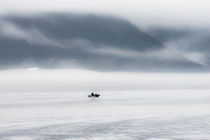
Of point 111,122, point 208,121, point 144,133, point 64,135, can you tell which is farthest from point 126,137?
A: point 208,121

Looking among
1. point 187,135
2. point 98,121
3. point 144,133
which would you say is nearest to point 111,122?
point 98,121

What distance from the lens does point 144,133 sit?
38688mm

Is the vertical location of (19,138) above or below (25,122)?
below

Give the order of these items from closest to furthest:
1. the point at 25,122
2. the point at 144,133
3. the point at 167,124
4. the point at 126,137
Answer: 1. the point at 126,137
2. the point at 144,133
3. the point at 167,124
4. the point at 25,122

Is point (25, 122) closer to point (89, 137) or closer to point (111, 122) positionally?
point (111, 122)

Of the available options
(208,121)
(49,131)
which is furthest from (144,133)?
(208,121)

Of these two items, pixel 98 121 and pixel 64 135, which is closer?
pixel 64 135

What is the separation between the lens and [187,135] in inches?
1452

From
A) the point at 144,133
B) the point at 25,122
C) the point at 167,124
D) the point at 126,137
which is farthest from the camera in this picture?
the point at 25,122

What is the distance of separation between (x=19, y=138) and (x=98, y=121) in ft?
46.8

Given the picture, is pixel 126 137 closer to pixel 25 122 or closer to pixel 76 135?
pixel 76 135

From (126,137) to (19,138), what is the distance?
9.07 metres

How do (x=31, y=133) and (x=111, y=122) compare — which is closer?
(x=31, y=133)

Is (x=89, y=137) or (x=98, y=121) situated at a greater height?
(x=98, y=121)
